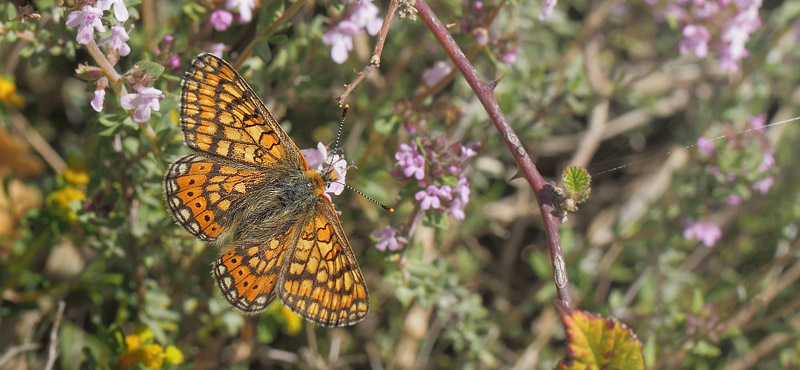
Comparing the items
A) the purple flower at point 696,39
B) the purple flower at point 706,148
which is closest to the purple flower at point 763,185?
the purple flower at point 706,148

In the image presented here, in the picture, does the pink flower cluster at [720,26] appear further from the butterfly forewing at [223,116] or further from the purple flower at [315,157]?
the butterfly forewing at [223,116]

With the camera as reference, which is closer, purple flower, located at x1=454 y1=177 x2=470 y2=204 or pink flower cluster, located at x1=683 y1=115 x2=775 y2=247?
purple flower, located at x1=454 y1=177 x2=470 y2=204

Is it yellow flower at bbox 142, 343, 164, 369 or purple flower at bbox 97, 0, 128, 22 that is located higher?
purple flower at bbox 97, 0, 128, 22

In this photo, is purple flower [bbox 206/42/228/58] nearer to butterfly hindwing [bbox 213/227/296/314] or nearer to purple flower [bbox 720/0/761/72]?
butterfly hindwing [bbox 213/227/296/314]

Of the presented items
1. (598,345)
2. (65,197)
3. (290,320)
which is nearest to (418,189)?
(598,345)

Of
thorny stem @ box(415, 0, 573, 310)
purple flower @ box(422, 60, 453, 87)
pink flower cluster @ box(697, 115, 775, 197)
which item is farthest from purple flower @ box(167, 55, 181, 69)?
pink flower cluster @ box(697, 115, 775, 197)

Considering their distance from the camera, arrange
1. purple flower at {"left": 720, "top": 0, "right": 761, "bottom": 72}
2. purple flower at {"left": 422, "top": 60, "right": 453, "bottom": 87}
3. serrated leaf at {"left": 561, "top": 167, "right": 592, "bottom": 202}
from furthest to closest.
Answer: purple flower at {"left": 720, "top": 0, "right": 761, "bottom": 72} → purple flower at {"left": 422, "top": 60, "right": 453, "bottom": 87} → serrated leaf at {"left": 561, "top": 167, "right": 592, "bottom": 202}

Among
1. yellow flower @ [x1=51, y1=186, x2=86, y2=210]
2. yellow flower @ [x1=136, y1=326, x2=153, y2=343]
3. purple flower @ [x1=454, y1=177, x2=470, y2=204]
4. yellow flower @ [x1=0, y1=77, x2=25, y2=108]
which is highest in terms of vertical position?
yellow flower @ [x1=0, y1=77, x2=25, y2=108]
